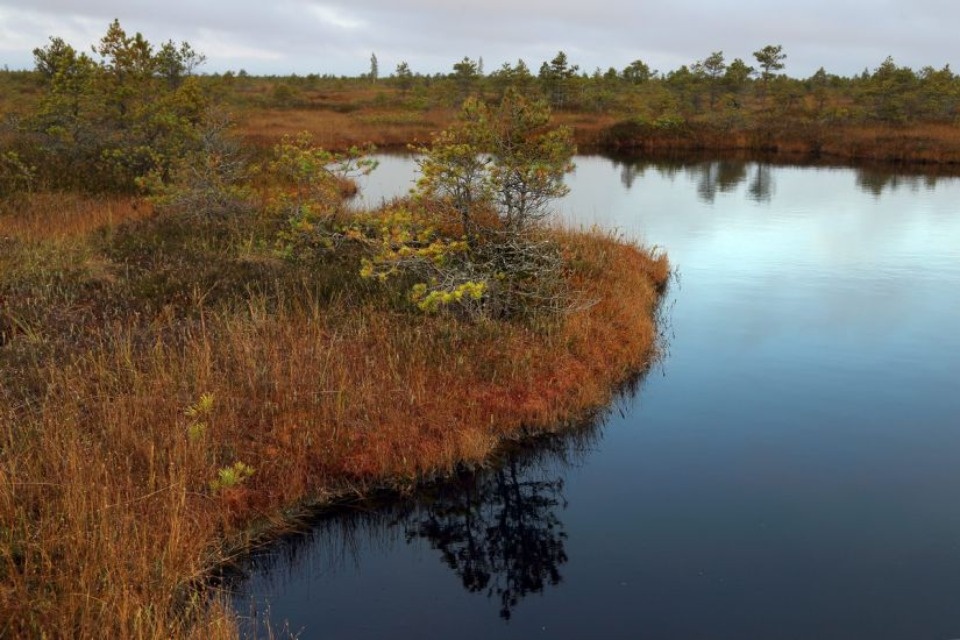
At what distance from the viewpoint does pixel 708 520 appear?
23.6 feet

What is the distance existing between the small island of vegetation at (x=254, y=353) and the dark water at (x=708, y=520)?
628mm

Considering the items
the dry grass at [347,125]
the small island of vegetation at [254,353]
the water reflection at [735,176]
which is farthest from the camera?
the dry grass at [347,125]

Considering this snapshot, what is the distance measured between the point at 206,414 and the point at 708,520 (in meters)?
5.17

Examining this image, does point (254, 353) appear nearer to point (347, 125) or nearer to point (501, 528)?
point (501, 528)

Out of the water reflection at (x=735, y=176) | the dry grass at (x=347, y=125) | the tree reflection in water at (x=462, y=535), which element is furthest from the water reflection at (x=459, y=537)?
the dry grass at (x=347, y=125)

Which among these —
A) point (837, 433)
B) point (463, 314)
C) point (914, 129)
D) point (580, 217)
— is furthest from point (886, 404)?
point (914, 129)

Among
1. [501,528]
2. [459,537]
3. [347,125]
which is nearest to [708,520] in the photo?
[501,528]

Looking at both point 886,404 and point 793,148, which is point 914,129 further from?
point 886,404

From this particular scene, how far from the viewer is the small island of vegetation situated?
5.27 meters

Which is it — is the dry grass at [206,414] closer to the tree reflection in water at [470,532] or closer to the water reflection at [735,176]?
the tree reflection in water at [470,532]

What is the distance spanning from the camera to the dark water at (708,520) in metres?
5.88

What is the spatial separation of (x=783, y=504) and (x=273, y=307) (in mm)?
6861

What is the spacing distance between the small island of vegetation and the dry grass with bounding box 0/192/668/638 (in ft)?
0.09

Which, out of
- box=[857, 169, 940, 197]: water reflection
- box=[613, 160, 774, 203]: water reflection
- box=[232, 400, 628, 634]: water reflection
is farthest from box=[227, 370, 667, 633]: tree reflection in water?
box=[857, 169, 940, 197]: water reflection
